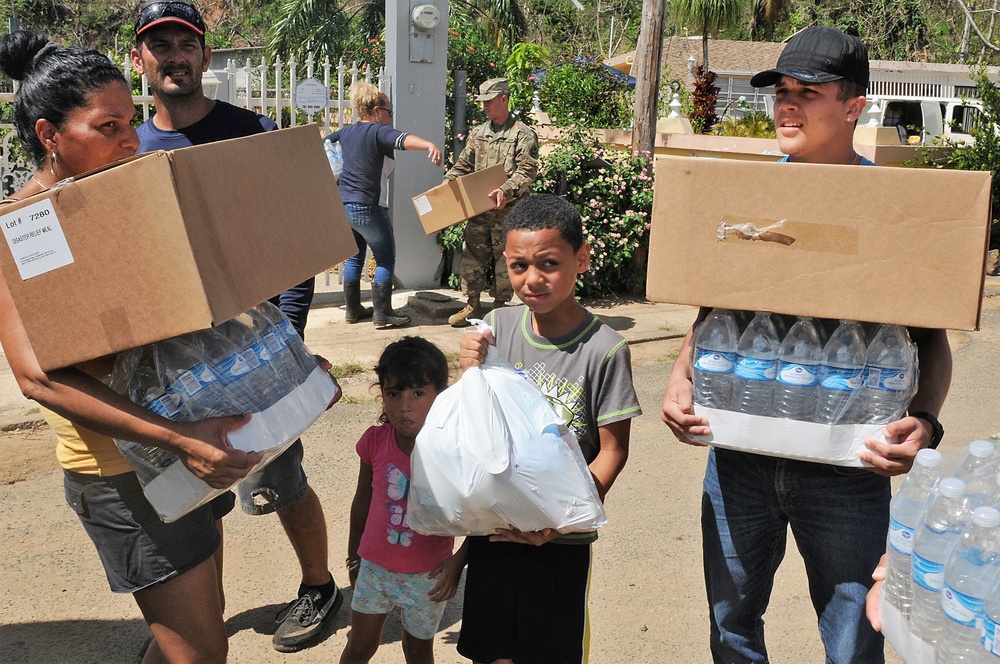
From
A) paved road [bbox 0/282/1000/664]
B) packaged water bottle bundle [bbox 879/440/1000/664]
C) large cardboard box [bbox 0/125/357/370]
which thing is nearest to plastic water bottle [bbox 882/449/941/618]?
packaged water bottle bundle [bbox 879/440/1000/664]

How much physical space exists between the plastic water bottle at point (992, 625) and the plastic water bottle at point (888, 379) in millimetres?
646

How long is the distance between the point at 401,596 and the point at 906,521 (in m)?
1.43

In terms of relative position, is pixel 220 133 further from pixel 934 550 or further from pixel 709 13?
pixel 709 13

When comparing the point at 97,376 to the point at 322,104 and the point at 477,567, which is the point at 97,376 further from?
the point at 322,104

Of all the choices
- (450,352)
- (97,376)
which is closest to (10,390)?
(450,352)

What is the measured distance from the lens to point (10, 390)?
5.30m

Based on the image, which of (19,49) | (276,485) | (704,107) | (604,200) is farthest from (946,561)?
(704,107)

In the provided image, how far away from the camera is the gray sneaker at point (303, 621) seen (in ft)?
9.86

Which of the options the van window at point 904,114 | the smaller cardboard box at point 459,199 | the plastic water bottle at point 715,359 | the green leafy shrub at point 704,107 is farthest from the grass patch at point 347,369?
the van window at point 904,114

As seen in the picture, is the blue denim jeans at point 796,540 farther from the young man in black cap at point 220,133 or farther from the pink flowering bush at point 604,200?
the pink flowering bush at point 604,200

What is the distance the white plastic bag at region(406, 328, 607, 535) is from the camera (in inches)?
80.8

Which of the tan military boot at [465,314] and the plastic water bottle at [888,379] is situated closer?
the plastic water bottle at [888,379]

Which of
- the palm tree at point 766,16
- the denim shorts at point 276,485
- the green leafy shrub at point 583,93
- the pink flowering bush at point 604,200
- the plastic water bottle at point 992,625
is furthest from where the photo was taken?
the palm tree at point 766,16

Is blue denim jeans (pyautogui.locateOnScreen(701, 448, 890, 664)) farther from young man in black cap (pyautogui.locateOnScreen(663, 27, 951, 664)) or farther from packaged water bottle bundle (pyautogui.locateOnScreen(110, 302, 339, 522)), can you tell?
packaged water bottle bundle (pyautogui.locateOnScreen(110, 302, 339, 522))
